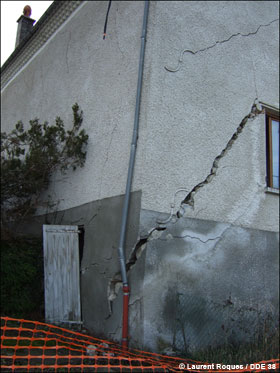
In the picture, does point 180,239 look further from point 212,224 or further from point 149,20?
point 149,20

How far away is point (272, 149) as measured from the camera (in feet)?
19.4

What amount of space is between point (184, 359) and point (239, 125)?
3.29 m

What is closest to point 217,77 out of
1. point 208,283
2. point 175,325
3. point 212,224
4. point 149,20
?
point 149,20

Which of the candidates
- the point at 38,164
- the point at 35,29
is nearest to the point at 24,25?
the point at 35,29

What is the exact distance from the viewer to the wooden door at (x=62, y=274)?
203 inches

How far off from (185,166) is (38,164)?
7.83 ft

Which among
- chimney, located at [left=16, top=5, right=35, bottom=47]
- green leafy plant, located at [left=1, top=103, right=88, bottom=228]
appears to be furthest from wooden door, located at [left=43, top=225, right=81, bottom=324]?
chimney, located at [left=16, top=5, right=35, bottom=47]

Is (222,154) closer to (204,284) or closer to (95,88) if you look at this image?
(204,284)

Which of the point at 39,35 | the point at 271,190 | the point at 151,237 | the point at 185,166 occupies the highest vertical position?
the point at 39,35

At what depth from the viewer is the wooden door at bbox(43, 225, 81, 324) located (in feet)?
16.9

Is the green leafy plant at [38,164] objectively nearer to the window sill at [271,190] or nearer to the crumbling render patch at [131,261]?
the crumbling render patch at [131,261]

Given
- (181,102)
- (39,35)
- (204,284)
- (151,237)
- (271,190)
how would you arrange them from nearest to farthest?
(151,237) < (204,284) < (181,102) < (271,190) < (39,35)

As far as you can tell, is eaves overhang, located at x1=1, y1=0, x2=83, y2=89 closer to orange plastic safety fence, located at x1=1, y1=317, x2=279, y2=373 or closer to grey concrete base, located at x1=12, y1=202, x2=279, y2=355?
grey concrete base, located at x1=12, y1=202, x2=279, y2=355

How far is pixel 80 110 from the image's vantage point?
6113mm
